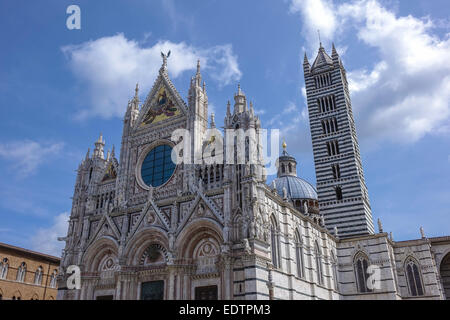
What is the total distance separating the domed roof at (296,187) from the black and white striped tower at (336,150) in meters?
5.75

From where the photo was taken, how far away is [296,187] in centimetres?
4469

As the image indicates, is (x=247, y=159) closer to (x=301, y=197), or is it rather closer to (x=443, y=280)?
(x=301, y=197)

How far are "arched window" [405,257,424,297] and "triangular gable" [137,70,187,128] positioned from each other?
23.2 metres

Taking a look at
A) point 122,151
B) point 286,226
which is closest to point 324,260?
point 286,226

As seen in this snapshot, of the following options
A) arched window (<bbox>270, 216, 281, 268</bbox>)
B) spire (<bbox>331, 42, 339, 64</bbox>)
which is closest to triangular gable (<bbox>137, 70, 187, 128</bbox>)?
arched window (<bbox>270, 216, 281, 268</bbox>)

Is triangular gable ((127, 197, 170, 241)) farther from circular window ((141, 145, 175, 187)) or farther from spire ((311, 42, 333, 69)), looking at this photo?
spire ((311, 42, 333, 69))

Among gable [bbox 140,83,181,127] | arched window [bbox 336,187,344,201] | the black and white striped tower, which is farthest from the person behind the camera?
arched window [bbox 336,187,344,201]

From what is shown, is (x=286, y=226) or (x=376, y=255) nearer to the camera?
(x=286, y=226)

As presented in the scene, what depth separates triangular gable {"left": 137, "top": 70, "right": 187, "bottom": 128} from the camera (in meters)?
28.6

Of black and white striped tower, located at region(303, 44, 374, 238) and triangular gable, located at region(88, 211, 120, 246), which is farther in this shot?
black and white striped tower, located at region(303, 44, 374, 238)

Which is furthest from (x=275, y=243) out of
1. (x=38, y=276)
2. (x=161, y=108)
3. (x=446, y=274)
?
(x=38, y=276)
